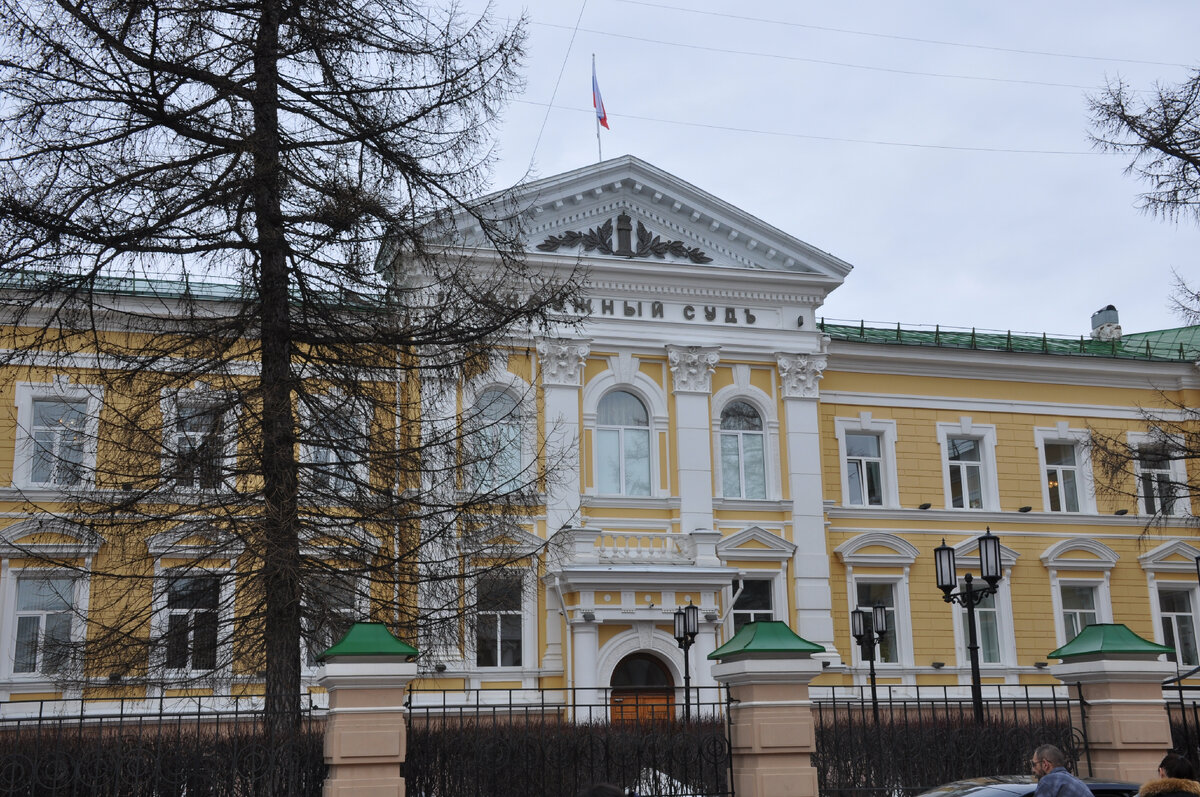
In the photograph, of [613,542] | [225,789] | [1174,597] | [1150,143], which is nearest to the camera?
[225,789]

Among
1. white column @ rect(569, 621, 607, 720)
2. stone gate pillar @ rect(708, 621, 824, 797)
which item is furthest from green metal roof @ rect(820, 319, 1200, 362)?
stone gate pillar @ rect(708, 621, 824, 797)

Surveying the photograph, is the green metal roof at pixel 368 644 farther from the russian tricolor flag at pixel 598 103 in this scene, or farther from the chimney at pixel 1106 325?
the chimney at pixel 1106 325

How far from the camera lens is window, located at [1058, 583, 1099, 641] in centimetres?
3294

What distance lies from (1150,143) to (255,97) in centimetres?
1387

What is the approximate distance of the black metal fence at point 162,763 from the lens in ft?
39.2

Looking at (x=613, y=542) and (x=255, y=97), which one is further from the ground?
(x=255, y=97)

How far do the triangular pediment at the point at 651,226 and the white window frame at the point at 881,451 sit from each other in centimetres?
392

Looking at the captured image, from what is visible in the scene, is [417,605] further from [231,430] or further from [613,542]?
[613,542]

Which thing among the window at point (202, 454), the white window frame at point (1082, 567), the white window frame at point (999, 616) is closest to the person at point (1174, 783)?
the window at point (202, 454)

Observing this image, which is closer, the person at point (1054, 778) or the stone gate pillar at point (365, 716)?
the person at point (1054, 778)

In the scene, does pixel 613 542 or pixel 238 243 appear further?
pixel 613 542

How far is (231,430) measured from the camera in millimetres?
14023

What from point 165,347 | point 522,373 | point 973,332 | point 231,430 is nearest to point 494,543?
point 231,430

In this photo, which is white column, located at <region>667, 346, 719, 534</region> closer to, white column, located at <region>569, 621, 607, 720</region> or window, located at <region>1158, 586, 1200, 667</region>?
white column, located at <region>569, 621, 607, 720</region>
